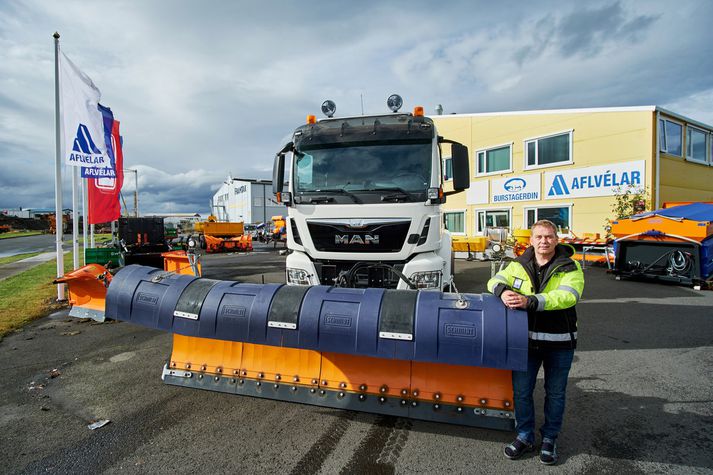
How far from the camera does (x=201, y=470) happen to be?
101 inches

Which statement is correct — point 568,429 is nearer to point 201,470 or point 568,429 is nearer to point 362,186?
point 201,470

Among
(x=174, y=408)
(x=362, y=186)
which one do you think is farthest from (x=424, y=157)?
(x=174, y=408)

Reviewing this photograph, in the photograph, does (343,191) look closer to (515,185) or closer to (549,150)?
(549,150)

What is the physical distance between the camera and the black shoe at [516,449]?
105 inches

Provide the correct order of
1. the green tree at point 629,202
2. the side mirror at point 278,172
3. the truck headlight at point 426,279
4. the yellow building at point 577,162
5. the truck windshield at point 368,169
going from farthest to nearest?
the yellow building at point 577,162 → the green tree at point 629,202 → the side mirror at point 278,172 → the truck windshield at point 368,169 → the truck headlight at point 426,279

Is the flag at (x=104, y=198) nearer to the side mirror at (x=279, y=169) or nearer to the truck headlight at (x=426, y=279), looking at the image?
the side mirror at (x=279, y=169)

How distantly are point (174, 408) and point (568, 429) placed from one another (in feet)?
11.4

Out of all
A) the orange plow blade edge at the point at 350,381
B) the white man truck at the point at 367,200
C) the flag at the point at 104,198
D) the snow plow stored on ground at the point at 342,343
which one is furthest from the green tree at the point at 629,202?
the flag at the point at 104,198

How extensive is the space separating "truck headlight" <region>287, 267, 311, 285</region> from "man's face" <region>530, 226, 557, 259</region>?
8.77 ft

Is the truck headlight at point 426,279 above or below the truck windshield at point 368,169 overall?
below

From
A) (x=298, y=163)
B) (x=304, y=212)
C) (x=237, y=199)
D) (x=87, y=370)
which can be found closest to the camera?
(x=87, y=370)

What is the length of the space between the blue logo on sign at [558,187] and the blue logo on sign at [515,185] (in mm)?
1276

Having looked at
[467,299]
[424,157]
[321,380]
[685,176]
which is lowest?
[321,380]

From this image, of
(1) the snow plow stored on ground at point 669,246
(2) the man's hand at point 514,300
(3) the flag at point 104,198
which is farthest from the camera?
(3) the flag at point 104,198
